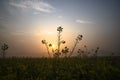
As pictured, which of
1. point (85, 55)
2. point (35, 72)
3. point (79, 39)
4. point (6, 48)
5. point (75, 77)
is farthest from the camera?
point (85, 55)

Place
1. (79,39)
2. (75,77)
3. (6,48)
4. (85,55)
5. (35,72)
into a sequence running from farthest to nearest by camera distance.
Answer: (85,55)
(6,48)
(79,39)
(35,72)
(75,77)

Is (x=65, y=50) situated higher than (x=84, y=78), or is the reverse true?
(x=65, y=50)

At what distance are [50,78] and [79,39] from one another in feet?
23.6

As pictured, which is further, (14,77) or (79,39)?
(79,39)

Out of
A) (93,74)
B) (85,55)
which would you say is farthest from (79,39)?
(85,55)

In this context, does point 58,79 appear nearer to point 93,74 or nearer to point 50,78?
point 50,78

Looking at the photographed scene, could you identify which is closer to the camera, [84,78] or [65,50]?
[84,78]

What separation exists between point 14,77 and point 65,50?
27.3 feet

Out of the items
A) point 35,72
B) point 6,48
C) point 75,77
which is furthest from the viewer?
point 6,48

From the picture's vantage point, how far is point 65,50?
22625mm

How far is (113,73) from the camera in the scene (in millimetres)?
17234

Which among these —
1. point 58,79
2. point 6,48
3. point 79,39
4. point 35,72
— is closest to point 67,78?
point 58,79

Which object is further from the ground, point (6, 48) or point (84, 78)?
point (6, 48)

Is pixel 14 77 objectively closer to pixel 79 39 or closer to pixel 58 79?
pixel 58 79
